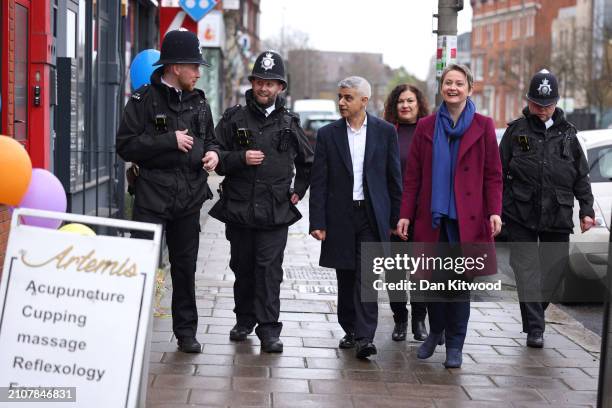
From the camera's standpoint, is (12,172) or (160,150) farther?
(160,150)

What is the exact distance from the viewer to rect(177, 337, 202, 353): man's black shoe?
7069 millimetres

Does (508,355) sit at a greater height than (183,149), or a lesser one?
lesser

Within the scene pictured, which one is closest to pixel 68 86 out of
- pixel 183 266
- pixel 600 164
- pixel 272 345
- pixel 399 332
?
pixel 183 266

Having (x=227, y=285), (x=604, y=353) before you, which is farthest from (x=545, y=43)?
(x=604, y=353)

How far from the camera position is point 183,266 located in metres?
7.09

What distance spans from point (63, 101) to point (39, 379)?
199 inches

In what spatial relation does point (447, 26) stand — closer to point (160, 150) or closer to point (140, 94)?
point (140, 94)

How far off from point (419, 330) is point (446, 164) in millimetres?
1498

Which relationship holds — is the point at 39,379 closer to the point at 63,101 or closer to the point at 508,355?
the point at 508,355

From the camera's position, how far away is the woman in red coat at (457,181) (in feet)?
22.6

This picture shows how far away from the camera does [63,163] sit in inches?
373

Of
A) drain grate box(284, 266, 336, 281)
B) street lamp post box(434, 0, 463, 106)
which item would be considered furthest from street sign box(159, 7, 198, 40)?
drain grate box(284, 266, 336, 281)

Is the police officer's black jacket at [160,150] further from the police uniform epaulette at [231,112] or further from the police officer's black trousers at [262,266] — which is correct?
the police officer's black trousers at [262,266]

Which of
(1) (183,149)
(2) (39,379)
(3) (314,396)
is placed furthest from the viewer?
(1) (183,149)
